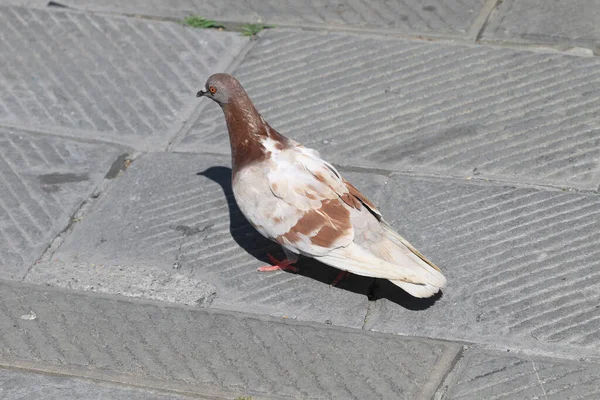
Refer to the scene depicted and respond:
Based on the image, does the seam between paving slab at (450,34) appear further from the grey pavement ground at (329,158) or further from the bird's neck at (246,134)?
the bird's neck at (246,134)

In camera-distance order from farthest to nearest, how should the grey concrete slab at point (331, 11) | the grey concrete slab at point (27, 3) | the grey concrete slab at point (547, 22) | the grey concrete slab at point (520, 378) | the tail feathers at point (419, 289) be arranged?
1. the grey concrete slab at point (27, 3)
2. the grey concrete slab at point (331, 11)
3. the grey concrete slab at point (547, 22)
4. the tail feathers at point (419, 289)
5. the grey concrete slab at point (520, 378)

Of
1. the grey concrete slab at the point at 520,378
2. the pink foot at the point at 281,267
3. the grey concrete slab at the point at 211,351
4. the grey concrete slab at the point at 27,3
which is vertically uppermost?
the grey concrete slab at the point at 27,3

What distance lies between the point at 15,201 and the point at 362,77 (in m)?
2.35

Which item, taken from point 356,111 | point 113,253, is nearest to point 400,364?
point 113,253

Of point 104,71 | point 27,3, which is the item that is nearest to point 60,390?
point 104,71

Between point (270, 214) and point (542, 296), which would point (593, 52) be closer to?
point (542, 296)

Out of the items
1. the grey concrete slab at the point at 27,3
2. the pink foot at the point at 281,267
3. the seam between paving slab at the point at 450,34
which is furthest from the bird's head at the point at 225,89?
the grey concrete slab at the point at 27,3

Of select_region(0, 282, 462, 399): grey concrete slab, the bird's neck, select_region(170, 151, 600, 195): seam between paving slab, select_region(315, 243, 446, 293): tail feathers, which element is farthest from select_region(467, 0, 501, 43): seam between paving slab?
select_region(0, 282, 462, 399): grey concrete slab

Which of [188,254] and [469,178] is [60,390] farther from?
[469,178]

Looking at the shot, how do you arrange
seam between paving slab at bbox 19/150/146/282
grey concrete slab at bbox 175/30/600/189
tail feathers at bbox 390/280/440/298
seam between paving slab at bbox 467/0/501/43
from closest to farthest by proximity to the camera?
tail feathers at bbox 390/280/440/298
seam between paving slab at bbox 19/150/146/282
grey concrete slab at bbox 175/30/600/189
seam between paving slab at bbox 467/0/501/43

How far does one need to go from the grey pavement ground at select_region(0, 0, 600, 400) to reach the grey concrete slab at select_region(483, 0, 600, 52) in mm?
16

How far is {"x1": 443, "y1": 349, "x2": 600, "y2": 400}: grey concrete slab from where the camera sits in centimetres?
410

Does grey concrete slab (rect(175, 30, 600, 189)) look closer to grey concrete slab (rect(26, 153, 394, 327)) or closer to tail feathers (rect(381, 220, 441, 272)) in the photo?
grey concrete slab (rect(26, 153, 394, 327))

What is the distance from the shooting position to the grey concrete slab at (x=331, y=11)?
22.3 ft
